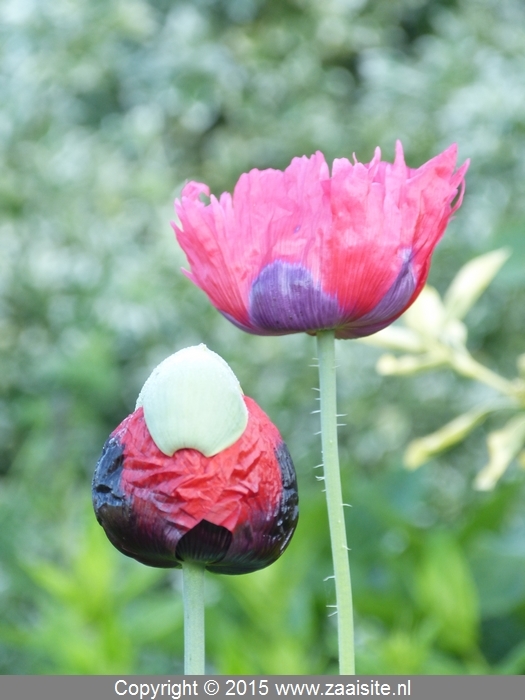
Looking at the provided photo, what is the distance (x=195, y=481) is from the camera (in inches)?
17.7

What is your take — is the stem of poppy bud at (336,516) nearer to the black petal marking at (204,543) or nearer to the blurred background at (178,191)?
the black petal marking at (204,543)

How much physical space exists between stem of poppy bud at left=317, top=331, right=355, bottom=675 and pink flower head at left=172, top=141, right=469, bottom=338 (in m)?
0.03

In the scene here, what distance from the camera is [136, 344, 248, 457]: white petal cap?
44 cm

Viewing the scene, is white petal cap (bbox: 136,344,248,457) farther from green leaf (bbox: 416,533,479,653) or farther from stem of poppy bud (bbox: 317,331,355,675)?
green leaf (bbox: 416,533,479,653)

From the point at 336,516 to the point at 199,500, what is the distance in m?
0.07

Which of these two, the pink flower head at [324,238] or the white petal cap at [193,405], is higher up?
the pink flower head at [324,238]

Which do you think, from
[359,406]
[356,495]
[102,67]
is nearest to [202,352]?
[356,495]

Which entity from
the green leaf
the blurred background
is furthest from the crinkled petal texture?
the blurred background

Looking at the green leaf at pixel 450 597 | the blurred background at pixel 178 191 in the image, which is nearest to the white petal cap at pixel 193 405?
the green leaf at pixel 450 597

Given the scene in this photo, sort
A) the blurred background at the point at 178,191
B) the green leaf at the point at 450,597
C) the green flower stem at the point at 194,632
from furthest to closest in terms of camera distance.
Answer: the blurred background at the point at 178,191 < the green leaf at the point at 450,597 < the green flower stem at the point at 194,632

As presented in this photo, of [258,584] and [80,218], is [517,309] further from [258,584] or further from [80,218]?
[258,584]

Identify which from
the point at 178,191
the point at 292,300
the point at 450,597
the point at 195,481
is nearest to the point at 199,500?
the point at 195,481

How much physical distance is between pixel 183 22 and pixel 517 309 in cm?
134

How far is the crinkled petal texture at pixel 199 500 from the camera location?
1.48 feet
